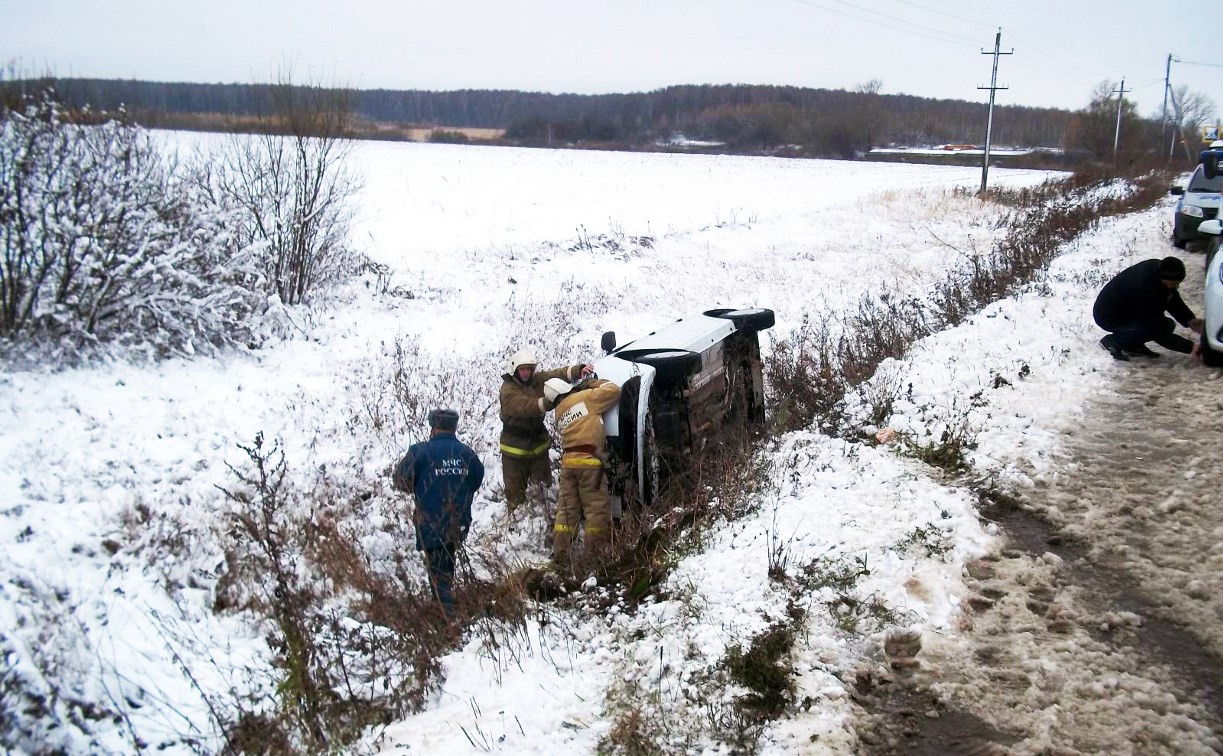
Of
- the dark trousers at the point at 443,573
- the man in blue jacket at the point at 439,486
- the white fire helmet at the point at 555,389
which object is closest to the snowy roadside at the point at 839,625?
the dark trousers at the point at 443,573

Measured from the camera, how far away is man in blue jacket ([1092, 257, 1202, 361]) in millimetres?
8117

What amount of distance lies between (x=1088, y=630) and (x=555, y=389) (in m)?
4.23

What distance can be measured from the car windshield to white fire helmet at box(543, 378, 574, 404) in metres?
16.0

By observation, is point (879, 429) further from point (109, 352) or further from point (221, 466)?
point (109, 352)

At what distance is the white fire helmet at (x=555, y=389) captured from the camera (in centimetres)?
667

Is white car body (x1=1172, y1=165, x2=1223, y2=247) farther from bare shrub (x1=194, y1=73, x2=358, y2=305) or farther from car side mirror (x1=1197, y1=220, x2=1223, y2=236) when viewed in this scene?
bare shrub (x1=194, y1=73, x2=358, y2=305)

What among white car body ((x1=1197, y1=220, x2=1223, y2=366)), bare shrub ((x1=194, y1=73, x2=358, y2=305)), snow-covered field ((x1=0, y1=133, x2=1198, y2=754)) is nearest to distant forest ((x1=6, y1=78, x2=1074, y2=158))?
bare shrub ((x1=194, y1=73, x2=358, y2=305))

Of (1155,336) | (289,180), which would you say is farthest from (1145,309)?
(289,180)

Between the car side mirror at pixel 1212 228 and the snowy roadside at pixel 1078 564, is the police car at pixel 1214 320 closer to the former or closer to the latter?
the snowy roadside at pixel 1078 564

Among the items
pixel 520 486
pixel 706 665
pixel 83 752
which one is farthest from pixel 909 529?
pixel 83 752

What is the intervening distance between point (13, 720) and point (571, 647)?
133 inches

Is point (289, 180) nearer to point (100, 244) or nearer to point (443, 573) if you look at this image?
point (100, 244)

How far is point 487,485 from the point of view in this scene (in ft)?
28.1

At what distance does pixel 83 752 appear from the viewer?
15.1 ft
